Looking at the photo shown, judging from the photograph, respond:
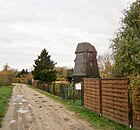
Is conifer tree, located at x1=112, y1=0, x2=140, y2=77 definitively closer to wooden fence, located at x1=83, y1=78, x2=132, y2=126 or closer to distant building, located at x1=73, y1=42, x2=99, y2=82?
wooden fence, located at x1=83, y1=78, x2=132, y2=126

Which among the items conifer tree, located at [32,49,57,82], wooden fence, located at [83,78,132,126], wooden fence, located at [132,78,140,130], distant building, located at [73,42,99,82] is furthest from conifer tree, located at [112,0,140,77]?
conifer tree, located at [32,49,57,82]

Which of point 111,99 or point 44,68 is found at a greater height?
point 44,68

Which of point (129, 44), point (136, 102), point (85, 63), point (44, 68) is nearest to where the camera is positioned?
point (136, 102)

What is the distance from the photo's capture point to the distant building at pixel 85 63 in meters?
44.9

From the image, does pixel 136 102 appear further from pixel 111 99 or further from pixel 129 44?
pixel 129 44

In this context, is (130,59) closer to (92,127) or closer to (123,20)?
(123,20)

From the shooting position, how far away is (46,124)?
36.6 ft

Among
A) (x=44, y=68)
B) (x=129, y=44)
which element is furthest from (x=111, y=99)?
(x=44, y=68)

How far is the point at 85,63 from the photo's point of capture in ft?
149

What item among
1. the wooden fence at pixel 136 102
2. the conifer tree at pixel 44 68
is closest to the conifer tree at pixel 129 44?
the wooden fence at pixel 136 102

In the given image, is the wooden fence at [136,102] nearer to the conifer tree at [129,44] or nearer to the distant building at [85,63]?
the conifer tree at [129,44]

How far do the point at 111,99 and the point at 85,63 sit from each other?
3358 centimetres

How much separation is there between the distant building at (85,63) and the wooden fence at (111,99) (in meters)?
28.4

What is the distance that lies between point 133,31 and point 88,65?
3244cm
